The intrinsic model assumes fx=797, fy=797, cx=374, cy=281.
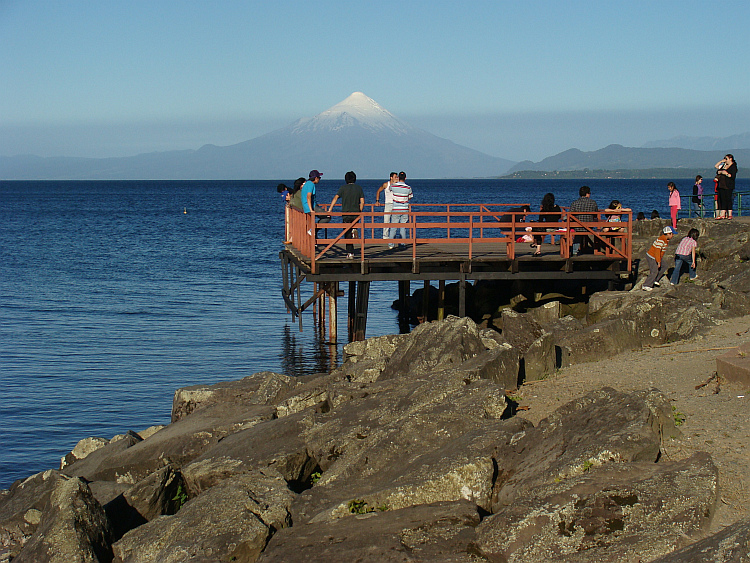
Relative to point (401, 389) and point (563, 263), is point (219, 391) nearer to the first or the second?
point (401, 389)

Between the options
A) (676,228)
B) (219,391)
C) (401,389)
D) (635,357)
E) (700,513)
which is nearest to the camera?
(700,513)

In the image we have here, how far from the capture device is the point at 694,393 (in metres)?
8.99

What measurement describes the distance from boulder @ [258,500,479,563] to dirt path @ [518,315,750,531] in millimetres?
→ 1878

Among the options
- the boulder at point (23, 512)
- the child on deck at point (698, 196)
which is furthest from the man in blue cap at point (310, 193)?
the child on deck at point (698, 196)

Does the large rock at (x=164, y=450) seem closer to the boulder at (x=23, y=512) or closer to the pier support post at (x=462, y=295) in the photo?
the boulder at (x=23, y=512)

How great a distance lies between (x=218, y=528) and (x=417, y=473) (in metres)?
Answer: 1.84

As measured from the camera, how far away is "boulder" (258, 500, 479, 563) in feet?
20.0

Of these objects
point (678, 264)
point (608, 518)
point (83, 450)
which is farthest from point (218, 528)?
point (678, 264)

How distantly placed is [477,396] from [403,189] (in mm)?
10500

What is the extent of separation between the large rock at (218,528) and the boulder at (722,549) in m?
3.53

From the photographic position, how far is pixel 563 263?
18031mm

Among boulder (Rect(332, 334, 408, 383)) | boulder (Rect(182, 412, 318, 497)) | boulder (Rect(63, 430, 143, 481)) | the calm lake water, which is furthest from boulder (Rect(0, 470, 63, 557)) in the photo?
boulder (Rect(332, 334, 408, 383))

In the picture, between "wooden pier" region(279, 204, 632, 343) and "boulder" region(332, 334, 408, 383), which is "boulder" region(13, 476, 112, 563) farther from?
"wooden pier" region(279, 204, 632, 343)

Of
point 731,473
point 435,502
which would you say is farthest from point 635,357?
point 435,502
